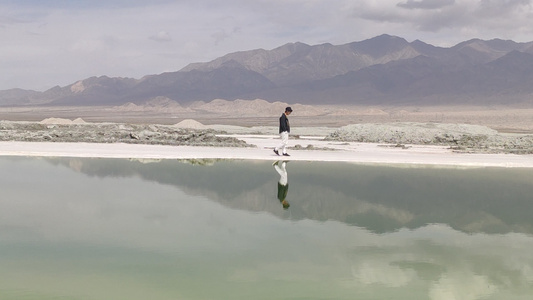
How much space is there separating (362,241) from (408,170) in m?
10.3

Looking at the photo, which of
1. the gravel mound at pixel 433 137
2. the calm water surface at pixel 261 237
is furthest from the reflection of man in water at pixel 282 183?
the gravel mound at pixel 433 137

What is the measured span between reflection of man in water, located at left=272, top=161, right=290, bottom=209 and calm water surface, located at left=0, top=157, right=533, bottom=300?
0.20 feet

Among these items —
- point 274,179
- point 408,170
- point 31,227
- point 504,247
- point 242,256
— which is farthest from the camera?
point 408,170

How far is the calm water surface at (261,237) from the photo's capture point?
21.3 ft

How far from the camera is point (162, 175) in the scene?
52.7 feet

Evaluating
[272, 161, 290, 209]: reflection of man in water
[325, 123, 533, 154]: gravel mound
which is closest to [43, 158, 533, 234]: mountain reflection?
[272, 161, 290, 209]: reflection of man in water

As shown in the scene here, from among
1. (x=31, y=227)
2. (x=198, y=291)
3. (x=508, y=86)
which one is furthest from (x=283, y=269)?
(x=508, y=86)

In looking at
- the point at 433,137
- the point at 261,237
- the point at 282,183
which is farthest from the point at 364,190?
the point at 433,137

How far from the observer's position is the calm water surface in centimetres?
A: 650

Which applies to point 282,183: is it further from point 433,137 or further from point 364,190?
point 433,137

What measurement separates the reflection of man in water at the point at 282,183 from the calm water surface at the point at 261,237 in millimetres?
61

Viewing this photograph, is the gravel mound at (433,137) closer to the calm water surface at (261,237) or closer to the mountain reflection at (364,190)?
the mountain reflection at (364,190)

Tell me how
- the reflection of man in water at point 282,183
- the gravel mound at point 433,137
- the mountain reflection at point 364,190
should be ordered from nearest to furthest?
the mountain reflection at point 364,190 < the reflection of man in water at point 282,183 < the gravel mound at point 433,137

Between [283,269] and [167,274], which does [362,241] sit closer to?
[283,269]
